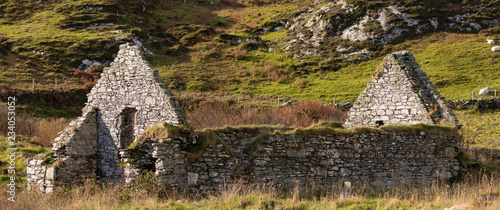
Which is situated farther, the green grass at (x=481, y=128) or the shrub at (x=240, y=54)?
the shrub at (x=240, y=54)

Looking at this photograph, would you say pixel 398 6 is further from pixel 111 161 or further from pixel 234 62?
pixel 111 161

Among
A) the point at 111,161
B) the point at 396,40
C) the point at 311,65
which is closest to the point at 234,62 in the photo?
the point at 311,65

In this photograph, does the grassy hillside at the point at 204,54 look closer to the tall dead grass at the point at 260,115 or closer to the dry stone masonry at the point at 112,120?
the tall dead grass at the point at 260,115

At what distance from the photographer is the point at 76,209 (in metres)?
6.84

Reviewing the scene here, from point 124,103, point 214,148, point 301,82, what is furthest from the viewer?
point 301,82

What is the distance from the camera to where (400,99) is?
1359cm

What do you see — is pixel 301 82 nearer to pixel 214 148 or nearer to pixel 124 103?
pixel 124 103

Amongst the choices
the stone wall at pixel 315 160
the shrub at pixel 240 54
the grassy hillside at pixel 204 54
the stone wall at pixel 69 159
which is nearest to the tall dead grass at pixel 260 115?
the grassy hillside at pixel 204 54

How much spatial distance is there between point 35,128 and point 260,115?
1538 cm

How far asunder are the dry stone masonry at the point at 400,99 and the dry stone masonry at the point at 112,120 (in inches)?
329

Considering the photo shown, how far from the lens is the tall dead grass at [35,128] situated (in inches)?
805

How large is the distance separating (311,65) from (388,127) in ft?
97.8

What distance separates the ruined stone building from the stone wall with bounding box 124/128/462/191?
26mm

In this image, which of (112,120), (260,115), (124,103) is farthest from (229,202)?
(260,115)
